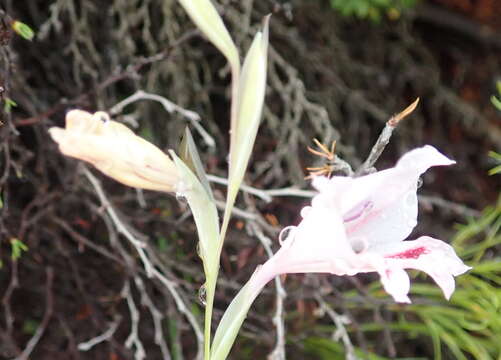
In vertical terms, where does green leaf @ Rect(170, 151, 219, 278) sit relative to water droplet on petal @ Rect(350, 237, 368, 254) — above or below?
above

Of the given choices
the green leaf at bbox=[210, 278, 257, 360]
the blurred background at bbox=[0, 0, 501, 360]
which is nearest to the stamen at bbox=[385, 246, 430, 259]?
the green leaf at bbox=[210, 278, 257, 360]

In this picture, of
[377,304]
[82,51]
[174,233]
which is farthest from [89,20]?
[377,304]

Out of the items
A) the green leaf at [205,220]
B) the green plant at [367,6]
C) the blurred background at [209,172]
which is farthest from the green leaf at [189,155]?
the green plant at [367,6]

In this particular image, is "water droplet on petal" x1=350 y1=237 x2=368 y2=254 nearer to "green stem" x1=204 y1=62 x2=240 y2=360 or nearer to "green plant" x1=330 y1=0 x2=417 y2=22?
"green stem" x1=204 y1=62 x2=240 y2=360

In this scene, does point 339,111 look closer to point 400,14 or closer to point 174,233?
point 400,14

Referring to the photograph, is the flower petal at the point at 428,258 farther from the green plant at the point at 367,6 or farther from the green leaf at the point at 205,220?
the green plant at the point at 367,6

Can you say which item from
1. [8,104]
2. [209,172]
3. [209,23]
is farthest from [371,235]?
[209,172]
